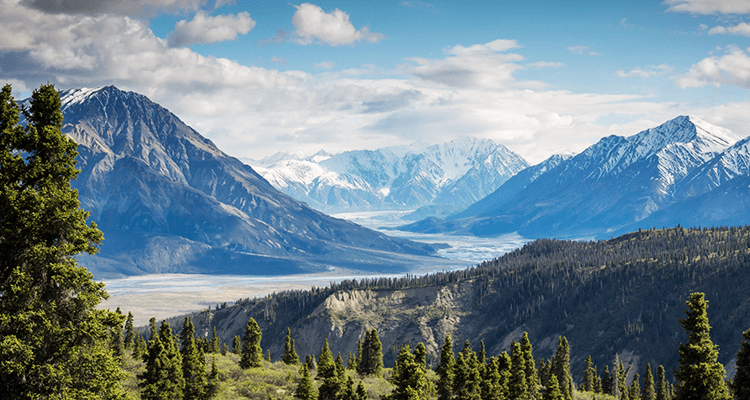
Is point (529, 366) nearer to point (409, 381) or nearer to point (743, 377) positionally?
point (409, 381)

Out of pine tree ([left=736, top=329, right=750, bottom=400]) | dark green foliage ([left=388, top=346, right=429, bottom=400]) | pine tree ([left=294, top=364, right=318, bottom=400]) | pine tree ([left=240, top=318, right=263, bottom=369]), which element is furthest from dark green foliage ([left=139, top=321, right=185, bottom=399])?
pine tree ([left=736, top=329, right=750, bottom=400])

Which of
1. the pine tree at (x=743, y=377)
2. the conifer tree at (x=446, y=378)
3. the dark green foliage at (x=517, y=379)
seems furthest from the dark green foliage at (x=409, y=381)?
the dark green foliage at (x=517, y=379)

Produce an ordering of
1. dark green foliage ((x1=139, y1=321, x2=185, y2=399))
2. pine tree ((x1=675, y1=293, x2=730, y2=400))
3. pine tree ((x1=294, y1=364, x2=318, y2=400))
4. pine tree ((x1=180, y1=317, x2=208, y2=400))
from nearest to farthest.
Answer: pine tree ((x1=675, y1=293, x2=730, y2=400)) → dark green foliage ((x1=139, y1=321, x2=185, y2=399)) → pine tree ((x1=180, y1=317, x2=208, y2=400)) → pine tree ((x1=294, y1=364, x2=318, y2=400))

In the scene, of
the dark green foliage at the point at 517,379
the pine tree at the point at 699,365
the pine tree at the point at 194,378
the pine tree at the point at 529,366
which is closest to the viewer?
the pine tree at the point at 699,365

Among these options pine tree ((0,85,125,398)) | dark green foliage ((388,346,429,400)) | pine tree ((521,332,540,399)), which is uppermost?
pine tree ((0,85,125,398))

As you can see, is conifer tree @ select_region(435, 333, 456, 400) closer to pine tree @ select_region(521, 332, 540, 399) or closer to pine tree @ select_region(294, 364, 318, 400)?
pine tree @ select_region(521, 332, 540, 399)

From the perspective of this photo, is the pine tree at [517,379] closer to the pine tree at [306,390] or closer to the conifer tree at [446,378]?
the conifer tree at [446,378]

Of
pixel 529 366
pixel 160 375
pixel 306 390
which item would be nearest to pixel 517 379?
pixel 529 366
